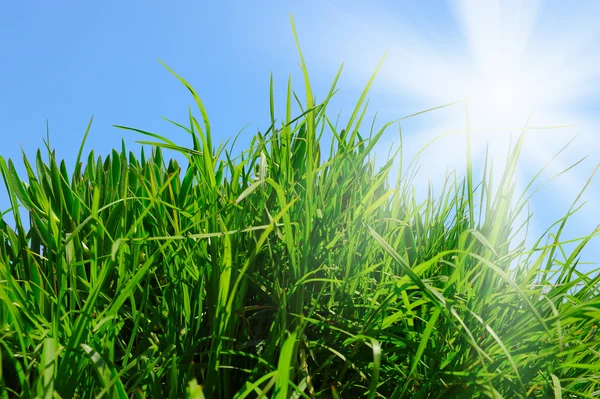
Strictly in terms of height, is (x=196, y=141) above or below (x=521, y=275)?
above

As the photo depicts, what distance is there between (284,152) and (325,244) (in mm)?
186

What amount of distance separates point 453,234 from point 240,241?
1.64ft

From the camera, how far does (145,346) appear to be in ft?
3.08

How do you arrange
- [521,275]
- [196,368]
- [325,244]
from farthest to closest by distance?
[521,275] < [325,244] < [196,368]

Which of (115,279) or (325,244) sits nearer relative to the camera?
(325,244)

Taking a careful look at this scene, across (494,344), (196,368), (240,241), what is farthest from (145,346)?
(494,344)

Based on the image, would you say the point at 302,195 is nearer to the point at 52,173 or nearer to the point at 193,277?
the point at 193,277

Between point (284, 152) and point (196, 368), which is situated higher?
point (284, 152)

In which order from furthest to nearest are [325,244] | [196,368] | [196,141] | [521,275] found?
[521,275]
[196,141]
[325,244]
[196,368]

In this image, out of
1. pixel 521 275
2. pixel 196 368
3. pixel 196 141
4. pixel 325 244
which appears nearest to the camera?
pixel 196 368

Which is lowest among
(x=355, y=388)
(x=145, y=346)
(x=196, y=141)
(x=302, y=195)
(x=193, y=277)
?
(x=355, y=388)

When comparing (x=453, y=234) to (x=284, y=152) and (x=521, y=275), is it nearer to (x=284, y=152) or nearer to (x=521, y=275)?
(x=521, y=275)

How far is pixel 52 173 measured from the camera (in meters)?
1.44

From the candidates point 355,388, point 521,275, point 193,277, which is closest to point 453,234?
point 521,275
